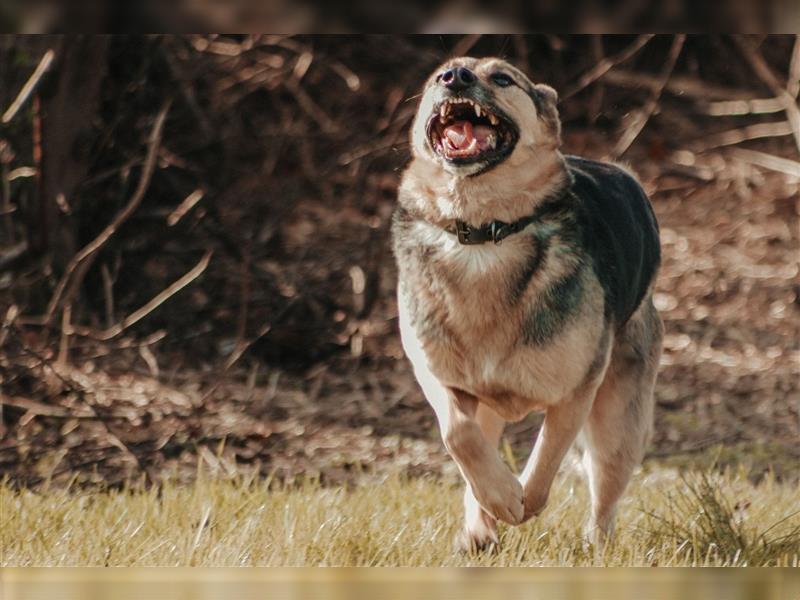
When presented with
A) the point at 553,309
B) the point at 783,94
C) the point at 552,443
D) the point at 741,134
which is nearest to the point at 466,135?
the point at 553,309

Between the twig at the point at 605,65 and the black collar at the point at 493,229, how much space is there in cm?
277

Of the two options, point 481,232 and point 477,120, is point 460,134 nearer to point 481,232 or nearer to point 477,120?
point 477,120

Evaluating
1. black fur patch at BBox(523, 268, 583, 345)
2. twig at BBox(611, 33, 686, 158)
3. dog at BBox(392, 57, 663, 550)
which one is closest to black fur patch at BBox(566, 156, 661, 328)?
dog at BBox(392, 57, 663, 550)

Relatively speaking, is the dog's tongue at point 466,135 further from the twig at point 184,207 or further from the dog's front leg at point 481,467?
the twig at point 184,207

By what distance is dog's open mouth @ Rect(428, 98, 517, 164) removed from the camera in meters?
3.54

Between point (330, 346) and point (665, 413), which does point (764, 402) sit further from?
point (330, 346)

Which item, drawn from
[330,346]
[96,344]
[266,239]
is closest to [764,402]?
[330,346]

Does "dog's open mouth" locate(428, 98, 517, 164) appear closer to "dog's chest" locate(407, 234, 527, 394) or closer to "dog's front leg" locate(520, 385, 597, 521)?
"dog's chest" locate(407, 234, 527, 394)

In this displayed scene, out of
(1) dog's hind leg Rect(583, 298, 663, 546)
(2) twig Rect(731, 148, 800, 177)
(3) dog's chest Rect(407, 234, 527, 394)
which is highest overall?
(3) dog's chest Rect(407, 234, 527, 394)

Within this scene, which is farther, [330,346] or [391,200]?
[391,200]

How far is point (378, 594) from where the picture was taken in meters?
3.48

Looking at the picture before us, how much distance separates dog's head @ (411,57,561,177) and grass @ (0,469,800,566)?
1189 mm

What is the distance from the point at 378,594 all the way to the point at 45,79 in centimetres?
363

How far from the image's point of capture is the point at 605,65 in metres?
7.17
